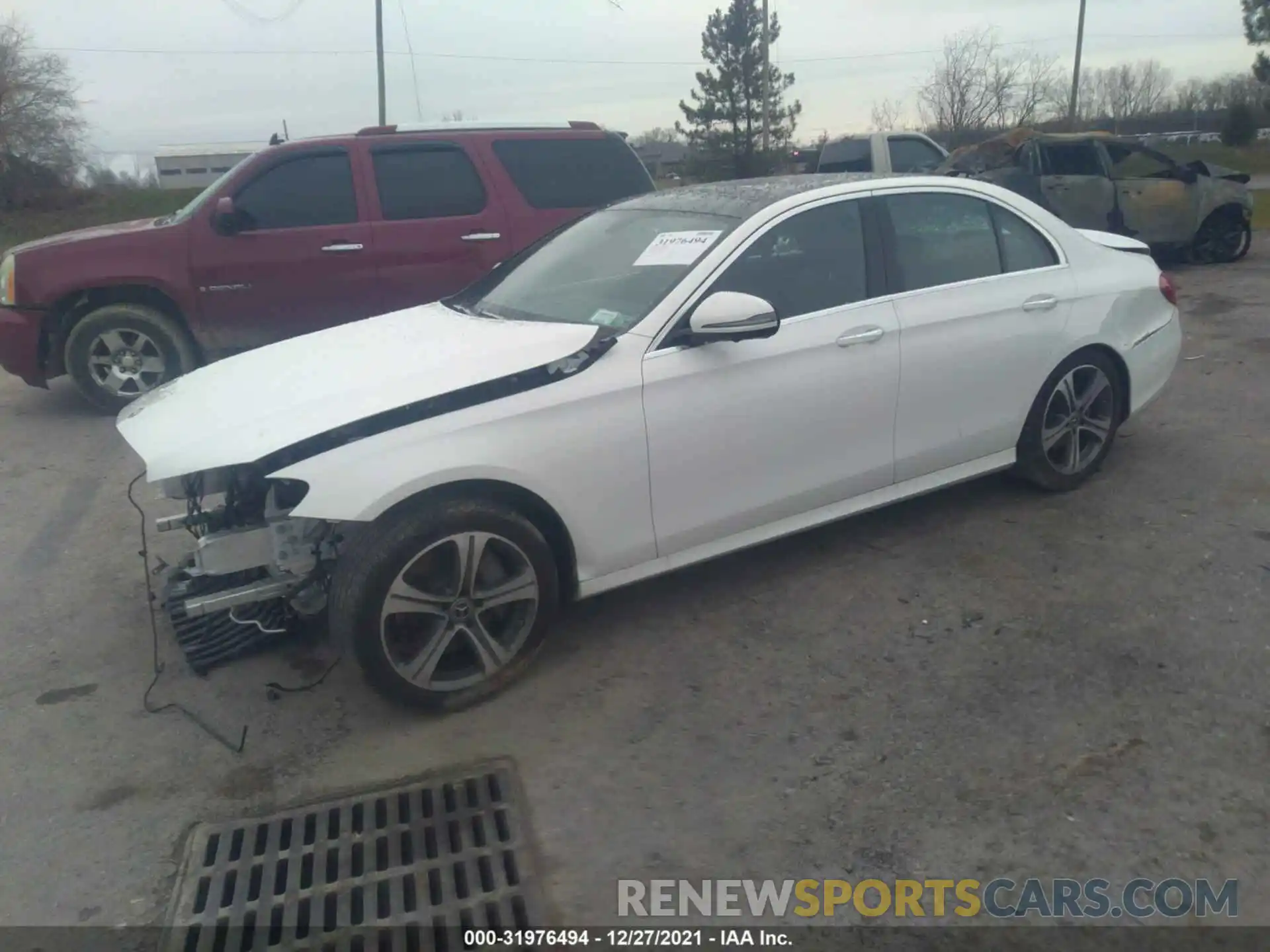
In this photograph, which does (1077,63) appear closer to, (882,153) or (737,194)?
(882,153)

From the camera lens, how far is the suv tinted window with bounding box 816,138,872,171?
48.0ft

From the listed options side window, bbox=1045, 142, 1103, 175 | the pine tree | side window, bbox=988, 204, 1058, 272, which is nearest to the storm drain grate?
side window, bbox=988, 204, 1058, 272

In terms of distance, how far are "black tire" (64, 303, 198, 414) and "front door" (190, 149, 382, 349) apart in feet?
0.94

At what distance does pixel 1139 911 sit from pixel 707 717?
1.36m

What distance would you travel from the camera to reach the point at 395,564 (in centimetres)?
322

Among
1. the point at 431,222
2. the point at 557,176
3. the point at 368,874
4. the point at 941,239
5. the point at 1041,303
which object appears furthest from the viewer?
the point at 557,176

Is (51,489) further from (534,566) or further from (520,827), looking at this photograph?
(520,827)

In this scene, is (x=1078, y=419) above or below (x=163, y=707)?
above

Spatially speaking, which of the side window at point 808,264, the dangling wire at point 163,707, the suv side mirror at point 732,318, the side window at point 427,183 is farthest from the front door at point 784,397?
the side window at point 427,183

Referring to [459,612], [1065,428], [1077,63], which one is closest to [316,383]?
[459,612]

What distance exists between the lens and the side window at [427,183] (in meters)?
7.48

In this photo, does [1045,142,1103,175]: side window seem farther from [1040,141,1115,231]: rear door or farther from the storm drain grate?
the storm drain grate

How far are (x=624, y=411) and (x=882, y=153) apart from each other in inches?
487

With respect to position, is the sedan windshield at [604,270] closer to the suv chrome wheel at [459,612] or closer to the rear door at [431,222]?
the suv chrome wheel at [459,612]
